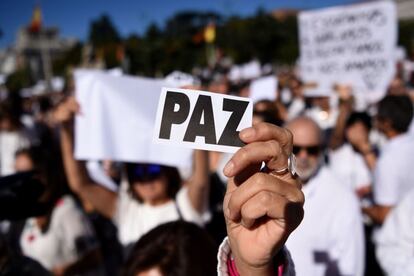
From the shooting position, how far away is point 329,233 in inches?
87.2

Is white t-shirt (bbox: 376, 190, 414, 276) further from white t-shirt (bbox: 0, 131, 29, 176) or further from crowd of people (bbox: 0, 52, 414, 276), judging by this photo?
white t-shirt (bbox: 0, 131, 29, 176)

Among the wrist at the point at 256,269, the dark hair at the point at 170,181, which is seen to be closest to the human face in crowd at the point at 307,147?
the dark hair at the point at 170,181

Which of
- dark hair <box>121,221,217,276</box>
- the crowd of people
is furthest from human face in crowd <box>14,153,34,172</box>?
dark hair <box>121,221,217,276</box>

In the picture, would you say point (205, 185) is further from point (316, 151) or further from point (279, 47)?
point (279, 47)

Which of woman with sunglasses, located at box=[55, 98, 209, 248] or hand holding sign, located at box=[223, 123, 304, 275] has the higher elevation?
hand holding sign, located at box=[223, 123, 304, 275]

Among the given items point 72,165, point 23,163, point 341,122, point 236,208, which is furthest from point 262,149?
point 341,122

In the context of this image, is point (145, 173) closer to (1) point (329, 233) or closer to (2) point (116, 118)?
(2) point (116, 118)

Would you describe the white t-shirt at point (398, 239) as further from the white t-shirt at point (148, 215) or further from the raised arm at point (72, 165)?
the raised arm at point (72, 165)

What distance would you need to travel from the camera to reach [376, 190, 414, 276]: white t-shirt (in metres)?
2.07

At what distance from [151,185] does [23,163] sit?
0.99 metres

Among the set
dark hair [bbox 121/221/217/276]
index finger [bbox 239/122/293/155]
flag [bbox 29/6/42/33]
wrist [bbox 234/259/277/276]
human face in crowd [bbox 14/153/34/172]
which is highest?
flag [bbox 29/6/42/33]

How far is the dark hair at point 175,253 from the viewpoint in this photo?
1.72 meters

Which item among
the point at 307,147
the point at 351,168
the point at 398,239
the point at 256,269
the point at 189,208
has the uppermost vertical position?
the point at 256,269

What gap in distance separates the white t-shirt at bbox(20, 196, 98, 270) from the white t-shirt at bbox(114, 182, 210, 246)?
0.69 feet
